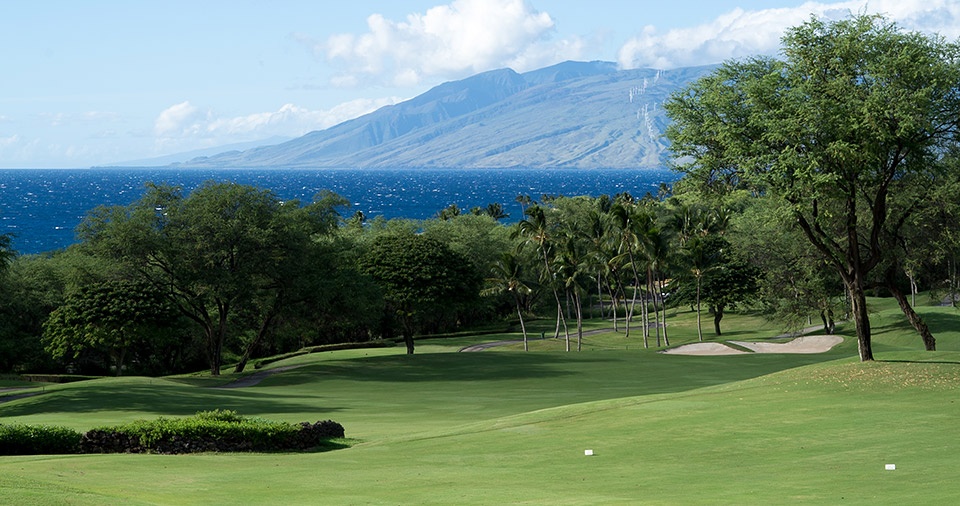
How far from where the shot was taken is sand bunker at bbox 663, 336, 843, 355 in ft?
253

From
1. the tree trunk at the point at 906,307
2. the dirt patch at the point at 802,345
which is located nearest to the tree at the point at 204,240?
the tree trunk at the point at 906,307

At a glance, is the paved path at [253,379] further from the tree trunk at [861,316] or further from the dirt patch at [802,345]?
the dirt patch at [802,345]

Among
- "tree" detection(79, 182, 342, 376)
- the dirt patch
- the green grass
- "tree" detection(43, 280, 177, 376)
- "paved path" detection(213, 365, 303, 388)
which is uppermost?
"tree" detection(79, 182, 342, 376)

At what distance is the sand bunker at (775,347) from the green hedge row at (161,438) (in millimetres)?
54241

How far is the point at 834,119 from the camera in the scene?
3331 centimetres

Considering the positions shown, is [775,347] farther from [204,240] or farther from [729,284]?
[204,240]

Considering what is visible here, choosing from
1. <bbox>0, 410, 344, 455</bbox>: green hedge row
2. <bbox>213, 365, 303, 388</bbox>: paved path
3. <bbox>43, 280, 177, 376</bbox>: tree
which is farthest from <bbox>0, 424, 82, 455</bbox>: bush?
<bbox>43, 280, 177, 376</bbox>: tree

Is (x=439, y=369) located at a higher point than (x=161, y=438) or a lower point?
lower

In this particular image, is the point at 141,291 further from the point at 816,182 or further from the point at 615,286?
the point at 615,286

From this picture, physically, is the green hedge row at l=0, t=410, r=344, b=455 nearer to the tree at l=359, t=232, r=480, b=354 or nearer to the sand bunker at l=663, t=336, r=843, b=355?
the tree at l=359, t=232, r=480, b=354

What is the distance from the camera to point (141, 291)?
62.4 meters

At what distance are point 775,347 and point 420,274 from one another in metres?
A: 30.2

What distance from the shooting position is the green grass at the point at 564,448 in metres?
17.4

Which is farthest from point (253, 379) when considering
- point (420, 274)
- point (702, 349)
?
point (702, 349)
